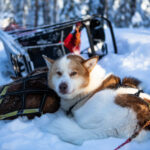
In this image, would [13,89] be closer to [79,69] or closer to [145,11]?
[79,69]

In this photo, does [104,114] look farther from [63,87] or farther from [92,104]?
[63,87]

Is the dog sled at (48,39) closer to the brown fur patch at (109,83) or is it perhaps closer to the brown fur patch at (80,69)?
the brown fur patch at (80,69)

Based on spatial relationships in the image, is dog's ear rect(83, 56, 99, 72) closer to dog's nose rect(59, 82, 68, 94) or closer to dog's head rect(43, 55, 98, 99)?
dog's head rect(43, 55, 98, 99)

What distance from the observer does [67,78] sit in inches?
98.7

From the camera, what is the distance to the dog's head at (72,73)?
2.54 m

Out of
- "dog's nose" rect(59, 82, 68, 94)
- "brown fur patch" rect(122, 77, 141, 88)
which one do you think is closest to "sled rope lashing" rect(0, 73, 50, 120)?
"dog's nose" rect(59, 82, 68, 94)

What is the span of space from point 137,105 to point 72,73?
3.00ft

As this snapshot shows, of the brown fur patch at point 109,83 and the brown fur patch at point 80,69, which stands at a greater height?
the brown fur patch at point 80,69

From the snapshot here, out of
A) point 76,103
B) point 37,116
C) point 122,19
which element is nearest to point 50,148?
point 37,116

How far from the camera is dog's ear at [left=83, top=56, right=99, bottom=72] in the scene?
8.58 feet

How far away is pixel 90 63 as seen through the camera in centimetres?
266

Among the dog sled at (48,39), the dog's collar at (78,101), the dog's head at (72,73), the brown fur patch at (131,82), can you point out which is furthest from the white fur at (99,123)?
the dog sled at (48,39)

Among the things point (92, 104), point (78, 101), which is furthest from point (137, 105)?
point (78, 101)

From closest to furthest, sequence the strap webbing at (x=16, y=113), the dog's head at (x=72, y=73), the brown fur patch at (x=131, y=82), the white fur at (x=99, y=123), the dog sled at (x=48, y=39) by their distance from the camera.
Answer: the white fur at (x=99, y=123) < the strap webbing at (x=16, y=113) < the dog's head at (x=72, y=73) < the brown fur patch at (x=131, y=82) < the dog sled at (x=48, y=39)
